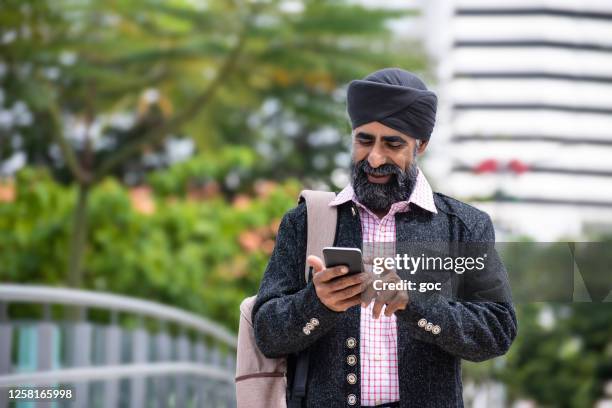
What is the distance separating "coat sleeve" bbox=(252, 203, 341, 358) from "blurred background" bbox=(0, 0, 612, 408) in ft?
1.71

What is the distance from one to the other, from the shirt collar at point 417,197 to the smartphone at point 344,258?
390 mm

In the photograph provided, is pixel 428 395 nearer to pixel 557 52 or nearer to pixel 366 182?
pixel 366 182

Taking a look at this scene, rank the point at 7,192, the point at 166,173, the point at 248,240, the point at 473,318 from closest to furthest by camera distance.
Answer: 1. the point at 473,318
2. the point at 7,192
3. the point at 248,240
4. the point at 166,173

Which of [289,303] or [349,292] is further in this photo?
[289,303]

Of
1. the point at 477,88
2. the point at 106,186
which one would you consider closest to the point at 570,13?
the point at 477,88

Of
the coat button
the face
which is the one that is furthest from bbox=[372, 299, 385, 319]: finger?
the face

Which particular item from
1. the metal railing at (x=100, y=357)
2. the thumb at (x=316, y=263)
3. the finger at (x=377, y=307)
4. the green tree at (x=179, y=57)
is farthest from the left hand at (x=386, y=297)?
the green tree at (x=179, y=57)

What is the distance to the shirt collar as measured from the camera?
9.33 feet

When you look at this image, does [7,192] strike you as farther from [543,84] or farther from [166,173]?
[543,84]

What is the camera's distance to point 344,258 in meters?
2.48

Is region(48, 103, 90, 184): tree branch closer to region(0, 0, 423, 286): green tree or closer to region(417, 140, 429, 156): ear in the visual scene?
region(0, 0, 423, 286): green tree

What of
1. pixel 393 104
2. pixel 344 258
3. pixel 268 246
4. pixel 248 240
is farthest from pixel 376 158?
pixel 248 240

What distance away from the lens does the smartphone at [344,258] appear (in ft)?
8.11

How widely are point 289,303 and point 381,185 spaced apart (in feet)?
1.22
